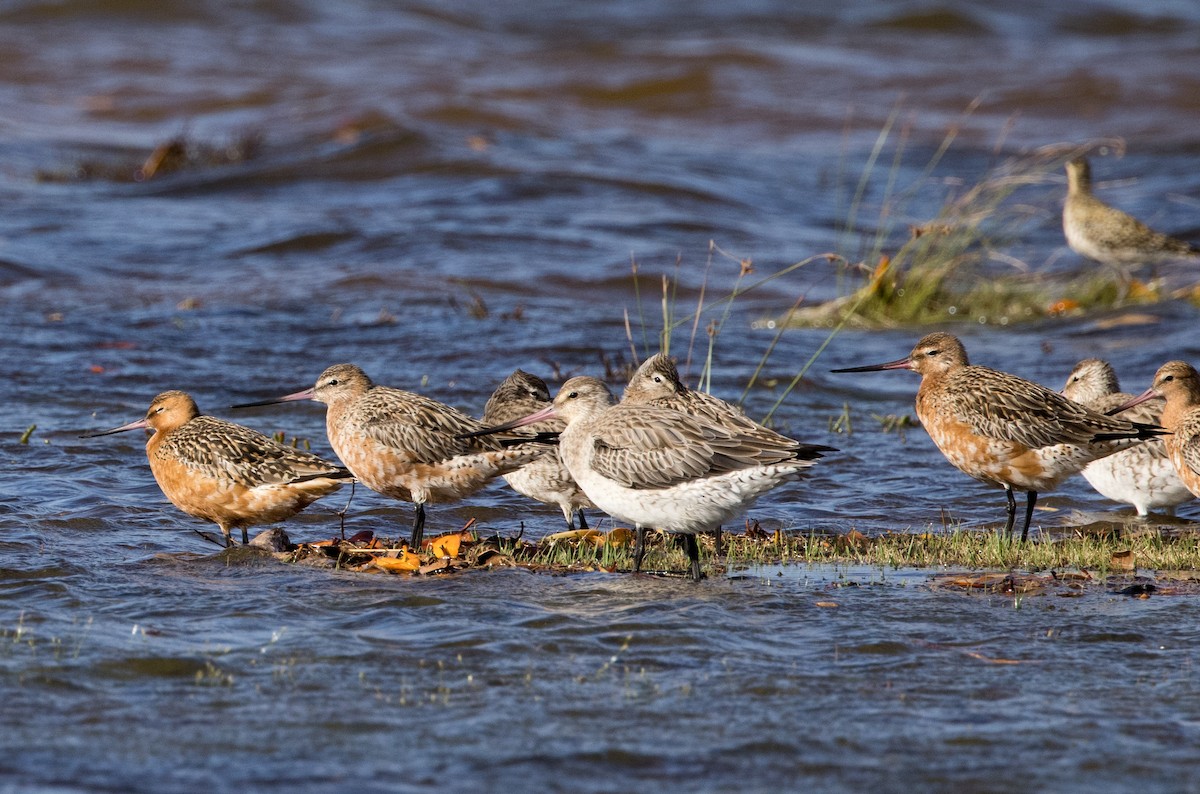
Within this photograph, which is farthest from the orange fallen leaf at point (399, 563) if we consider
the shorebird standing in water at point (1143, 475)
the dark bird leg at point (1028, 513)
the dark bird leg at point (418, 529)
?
the shorebird standing in water at point (1143, 475)

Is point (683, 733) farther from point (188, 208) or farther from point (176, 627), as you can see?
point (188, 208)

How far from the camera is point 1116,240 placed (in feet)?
53.4

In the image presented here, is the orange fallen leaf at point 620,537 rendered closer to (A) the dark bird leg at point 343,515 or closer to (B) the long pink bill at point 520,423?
(B) the long pink bill at point 520,423

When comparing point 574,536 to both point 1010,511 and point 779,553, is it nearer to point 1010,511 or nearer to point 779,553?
point 779,553

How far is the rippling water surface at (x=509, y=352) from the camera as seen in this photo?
528 centimetres

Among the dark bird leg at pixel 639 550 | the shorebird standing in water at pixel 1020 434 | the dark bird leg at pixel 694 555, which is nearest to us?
the dark bird leg at pixel 694 555

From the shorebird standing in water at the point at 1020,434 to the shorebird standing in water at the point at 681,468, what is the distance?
1.86 metres

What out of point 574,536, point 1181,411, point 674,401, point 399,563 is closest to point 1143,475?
point 1181,411

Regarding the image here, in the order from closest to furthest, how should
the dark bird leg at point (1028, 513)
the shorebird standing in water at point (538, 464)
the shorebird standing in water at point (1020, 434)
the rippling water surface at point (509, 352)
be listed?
1. the rippling water surface at point (509, 352)
2. the shorebird standing in water at point (538, 464)
3. the dark bird leg at point (1028, 513)
4. the shorebird standing in water at point (1020, 434)

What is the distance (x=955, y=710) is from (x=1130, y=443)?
3.72m

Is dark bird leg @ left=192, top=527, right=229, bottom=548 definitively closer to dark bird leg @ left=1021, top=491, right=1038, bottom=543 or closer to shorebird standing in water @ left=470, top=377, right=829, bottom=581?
shorebird standing in water @ left=470, top=377, right=829, bottom=581

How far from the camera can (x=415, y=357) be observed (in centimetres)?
1361

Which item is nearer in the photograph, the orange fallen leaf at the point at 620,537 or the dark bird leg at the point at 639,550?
the dark bird leg at the point at 639,550

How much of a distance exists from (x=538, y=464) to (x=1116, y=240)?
1006 cm
